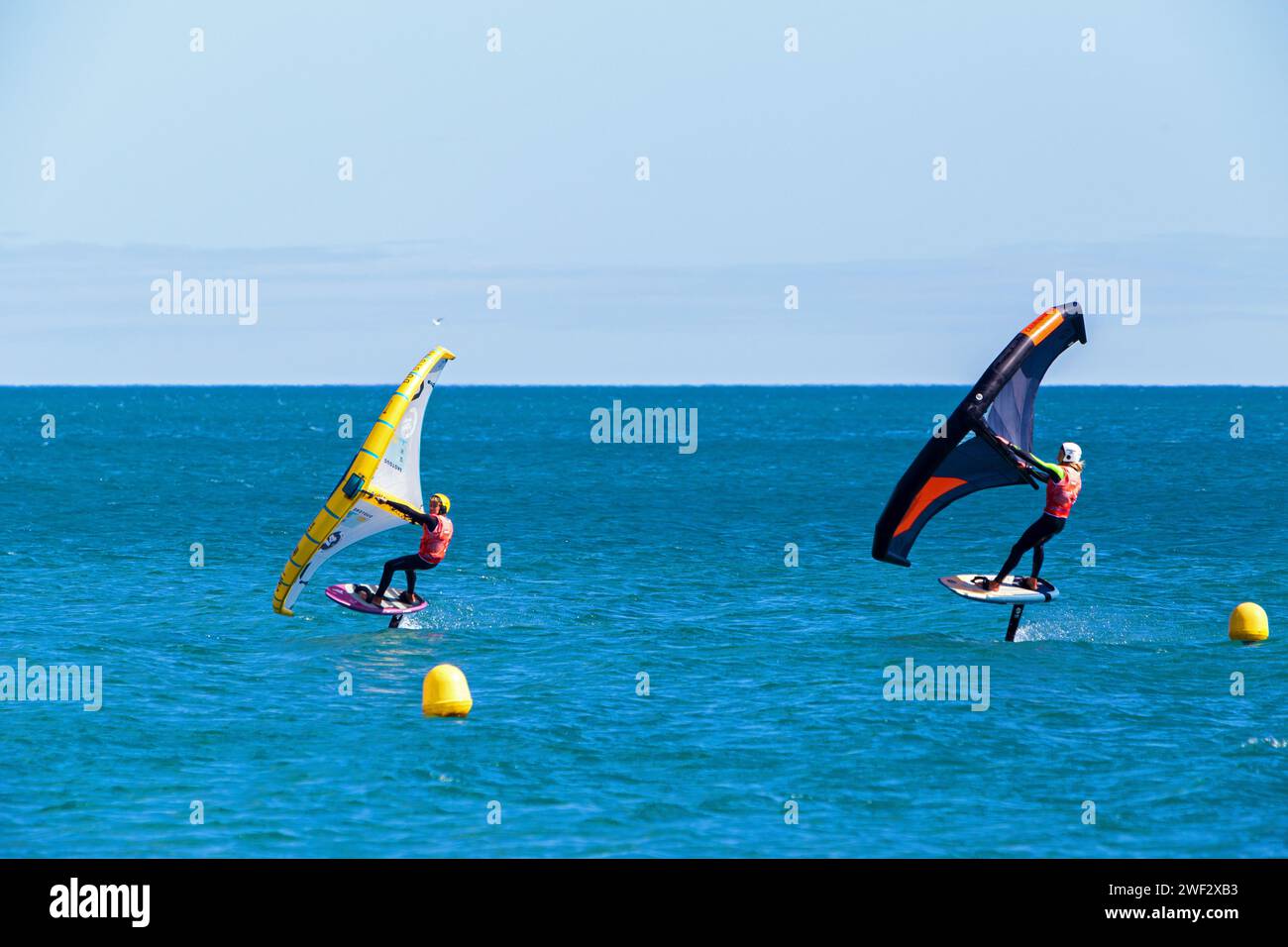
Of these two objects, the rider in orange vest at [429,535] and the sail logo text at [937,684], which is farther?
the rider in orange vest at [429,535]

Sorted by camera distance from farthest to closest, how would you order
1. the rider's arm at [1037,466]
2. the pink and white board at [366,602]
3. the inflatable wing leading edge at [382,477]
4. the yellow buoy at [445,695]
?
the pink and white board at [366,602], the inflatable wing leading edge at [382,477], the rider's arm at [1037,466], the yellow buoy at [445,695]

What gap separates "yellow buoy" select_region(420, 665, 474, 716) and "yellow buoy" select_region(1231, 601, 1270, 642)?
1493 cm

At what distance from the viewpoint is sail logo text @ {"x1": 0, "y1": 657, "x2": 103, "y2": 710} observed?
2441 centimetres

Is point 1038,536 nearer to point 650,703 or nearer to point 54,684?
point 650,703

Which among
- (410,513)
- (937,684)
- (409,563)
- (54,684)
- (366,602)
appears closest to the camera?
(937,684)

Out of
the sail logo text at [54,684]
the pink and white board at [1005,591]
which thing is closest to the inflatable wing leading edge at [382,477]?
the sail logo text at [54,684]

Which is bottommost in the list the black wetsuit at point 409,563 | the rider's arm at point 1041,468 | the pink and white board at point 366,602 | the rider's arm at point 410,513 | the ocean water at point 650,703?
the ocean water at point 650,703

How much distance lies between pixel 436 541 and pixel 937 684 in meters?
9.12

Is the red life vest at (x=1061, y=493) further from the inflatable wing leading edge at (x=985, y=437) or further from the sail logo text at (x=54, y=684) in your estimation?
the sail logo text at (x=54, y=684)

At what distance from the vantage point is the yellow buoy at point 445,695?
75.1ft

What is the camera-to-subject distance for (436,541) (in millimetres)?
27562

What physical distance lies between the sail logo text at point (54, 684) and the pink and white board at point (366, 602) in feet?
14.4

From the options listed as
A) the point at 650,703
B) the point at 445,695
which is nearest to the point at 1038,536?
the point at 650,703
